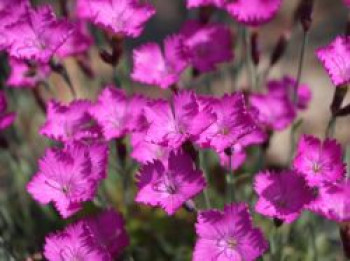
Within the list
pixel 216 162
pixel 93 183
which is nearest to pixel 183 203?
pixel 93 183

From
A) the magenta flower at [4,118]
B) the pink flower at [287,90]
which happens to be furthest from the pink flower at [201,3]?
the magenta flower at [4,118]

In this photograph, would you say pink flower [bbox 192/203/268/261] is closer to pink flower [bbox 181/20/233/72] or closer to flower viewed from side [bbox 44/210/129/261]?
flower viewed from side [bbox 44/210/129/261]

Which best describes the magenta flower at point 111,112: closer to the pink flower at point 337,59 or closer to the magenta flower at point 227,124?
the magenta flower at point 227,124

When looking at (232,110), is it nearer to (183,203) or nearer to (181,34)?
(183,203)

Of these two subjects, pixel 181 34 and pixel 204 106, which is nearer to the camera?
pixel 204 106

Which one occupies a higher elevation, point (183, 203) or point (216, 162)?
point (216, 162)
